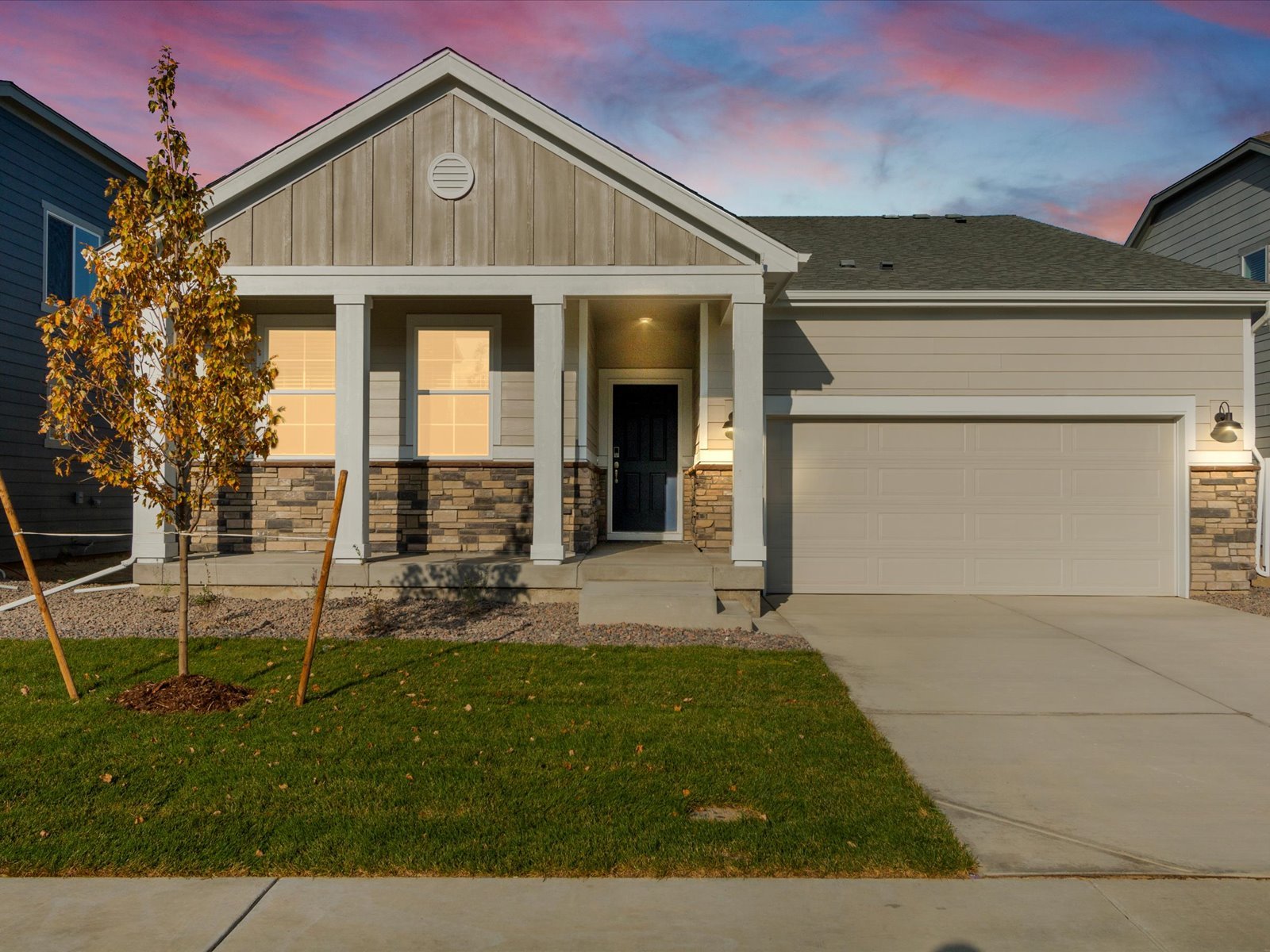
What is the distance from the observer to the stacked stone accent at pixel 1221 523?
1043 cm

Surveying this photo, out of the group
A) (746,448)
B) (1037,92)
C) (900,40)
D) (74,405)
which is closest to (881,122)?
(1037,92)

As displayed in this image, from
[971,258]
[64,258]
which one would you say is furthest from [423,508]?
[64,258]

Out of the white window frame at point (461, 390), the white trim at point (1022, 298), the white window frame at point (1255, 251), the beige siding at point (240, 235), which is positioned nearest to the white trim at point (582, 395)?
the white window frame at point (461, 390)

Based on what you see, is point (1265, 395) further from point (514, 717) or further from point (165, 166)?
point (165, 166)

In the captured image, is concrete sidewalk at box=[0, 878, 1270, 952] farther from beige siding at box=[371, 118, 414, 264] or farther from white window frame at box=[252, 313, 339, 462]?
white window frame at box=[252, 313, 339, 462]

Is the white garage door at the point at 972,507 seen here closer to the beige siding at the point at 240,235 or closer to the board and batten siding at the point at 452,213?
the board and batten siding at the point at 452,213

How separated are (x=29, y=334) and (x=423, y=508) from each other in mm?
7766

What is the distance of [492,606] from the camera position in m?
8.37

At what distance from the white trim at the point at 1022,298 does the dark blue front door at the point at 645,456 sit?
238 centimetres

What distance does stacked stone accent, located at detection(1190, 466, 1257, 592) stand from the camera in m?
10.4

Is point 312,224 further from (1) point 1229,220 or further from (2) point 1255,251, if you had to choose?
(1) point 1229,220

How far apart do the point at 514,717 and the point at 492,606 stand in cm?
342

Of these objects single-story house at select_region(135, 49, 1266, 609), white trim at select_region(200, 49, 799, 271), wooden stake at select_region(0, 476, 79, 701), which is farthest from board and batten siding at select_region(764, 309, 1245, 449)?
wooden stake at select_region(0, 476, 79, 701)

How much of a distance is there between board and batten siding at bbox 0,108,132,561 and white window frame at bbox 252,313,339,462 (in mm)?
4836
